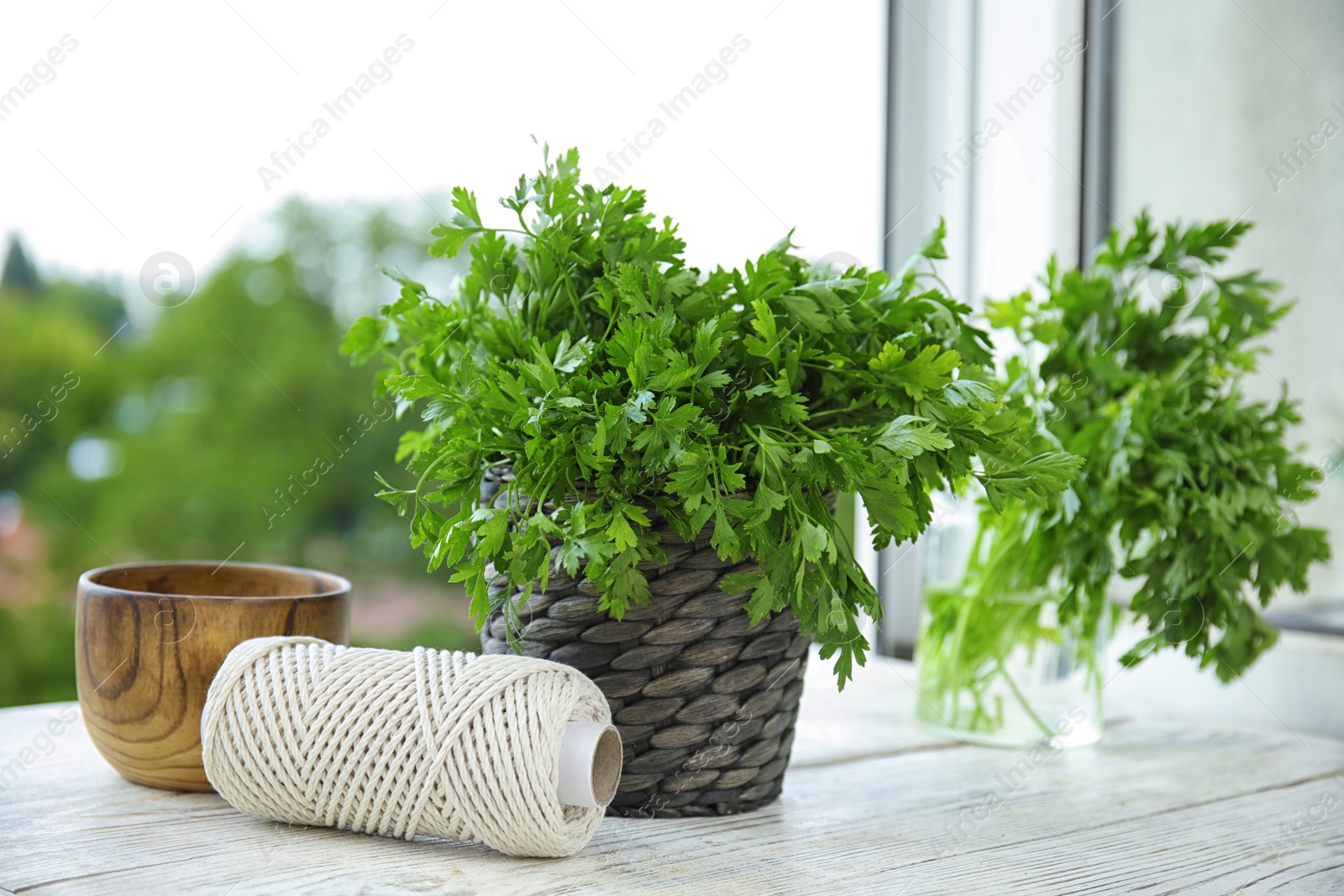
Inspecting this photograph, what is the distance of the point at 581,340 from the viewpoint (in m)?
0.57

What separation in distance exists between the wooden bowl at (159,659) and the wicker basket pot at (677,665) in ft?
0.48

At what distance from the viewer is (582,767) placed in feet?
1.72

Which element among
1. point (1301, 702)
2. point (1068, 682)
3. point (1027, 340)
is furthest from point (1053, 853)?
point (1301, 702)

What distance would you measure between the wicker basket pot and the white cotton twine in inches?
1.9

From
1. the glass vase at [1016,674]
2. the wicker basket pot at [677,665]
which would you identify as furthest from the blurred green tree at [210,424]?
the wicker basket pot at [677,665]

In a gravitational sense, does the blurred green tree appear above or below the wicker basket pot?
above

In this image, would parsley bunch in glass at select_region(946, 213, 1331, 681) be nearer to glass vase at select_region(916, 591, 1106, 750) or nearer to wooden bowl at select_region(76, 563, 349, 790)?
glass vase at select_region(916, 591, 1106, 750)

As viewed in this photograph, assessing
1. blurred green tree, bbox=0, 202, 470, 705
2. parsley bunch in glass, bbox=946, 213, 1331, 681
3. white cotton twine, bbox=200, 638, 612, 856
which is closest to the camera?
white cotton twine, bbox=200, 638, 612, 856

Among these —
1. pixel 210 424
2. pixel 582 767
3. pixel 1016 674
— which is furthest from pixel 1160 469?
pixel 210 424

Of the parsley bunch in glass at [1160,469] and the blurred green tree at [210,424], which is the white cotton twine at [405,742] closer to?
the parsley bunch in glass at [1160,469]

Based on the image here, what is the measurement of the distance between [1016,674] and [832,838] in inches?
14.0

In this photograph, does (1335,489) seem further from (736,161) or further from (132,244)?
(132,244)

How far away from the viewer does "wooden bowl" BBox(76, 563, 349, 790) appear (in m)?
0.62

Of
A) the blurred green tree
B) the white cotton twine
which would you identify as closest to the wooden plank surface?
the white cotton twine
